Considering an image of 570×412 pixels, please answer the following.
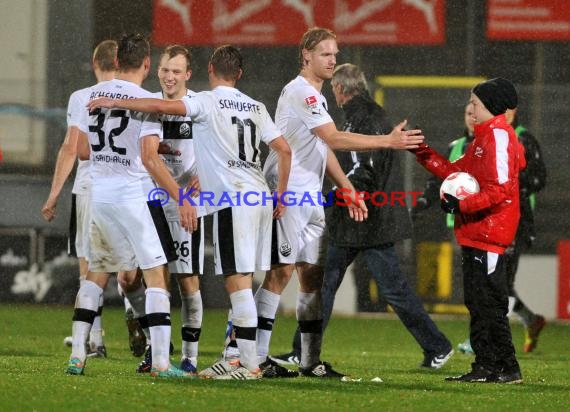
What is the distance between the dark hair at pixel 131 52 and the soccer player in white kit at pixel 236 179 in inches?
14.2

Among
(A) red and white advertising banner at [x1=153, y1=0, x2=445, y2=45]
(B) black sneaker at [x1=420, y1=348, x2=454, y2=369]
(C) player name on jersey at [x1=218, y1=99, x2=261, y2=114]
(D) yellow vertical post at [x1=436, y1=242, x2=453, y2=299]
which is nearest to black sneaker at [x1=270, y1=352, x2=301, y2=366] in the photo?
(B) black sneaker at [x1=420, y1=348, x2=454, y2=369]

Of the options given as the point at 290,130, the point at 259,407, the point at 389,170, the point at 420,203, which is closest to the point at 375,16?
the point at 420,203

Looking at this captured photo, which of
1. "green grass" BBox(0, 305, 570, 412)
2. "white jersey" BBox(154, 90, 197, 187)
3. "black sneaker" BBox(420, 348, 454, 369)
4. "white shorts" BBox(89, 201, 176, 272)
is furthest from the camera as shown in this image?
"black sneaker" BBox(420, 348, 454, 369)

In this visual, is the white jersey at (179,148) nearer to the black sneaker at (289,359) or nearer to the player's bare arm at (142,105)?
the player's bare arm at (142,105)

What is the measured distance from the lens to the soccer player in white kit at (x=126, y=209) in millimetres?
7402

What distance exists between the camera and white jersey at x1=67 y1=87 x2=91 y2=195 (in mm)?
8920

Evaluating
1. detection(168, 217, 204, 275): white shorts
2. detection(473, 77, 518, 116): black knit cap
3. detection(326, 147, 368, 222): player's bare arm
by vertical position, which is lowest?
detection(168, 217, 204, 275): white shorts

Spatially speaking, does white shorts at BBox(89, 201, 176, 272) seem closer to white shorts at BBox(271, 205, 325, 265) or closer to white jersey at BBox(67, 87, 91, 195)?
white shorts at BBox(271, 205, 325, 265)

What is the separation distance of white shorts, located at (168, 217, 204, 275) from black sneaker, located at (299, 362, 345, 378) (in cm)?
86

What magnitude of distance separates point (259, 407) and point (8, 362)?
271cm

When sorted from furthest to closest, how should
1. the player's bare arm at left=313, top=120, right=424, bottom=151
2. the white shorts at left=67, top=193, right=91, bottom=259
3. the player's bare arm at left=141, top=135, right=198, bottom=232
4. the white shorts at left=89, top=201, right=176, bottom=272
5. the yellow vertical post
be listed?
the yellow vertical post → the white shorts at left=67, top=193, right=91, bottom=259 → the player's bare arm at left=313, top=120, right=424, bottom=151 → the white shorts at left=89, top=201, right=176, bottom=272 → the player's bare arm at left=141, top=135, right=198, bottom=232

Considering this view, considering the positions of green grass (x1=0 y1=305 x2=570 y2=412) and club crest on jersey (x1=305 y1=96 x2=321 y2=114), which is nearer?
green grass (x1=0 y1=305 x2=570 y2=412)

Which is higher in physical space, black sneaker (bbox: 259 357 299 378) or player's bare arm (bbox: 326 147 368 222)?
player's bare arm (bbox: 326 147 368 222)

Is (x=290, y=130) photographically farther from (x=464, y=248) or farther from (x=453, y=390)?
(x=453, y=390)
